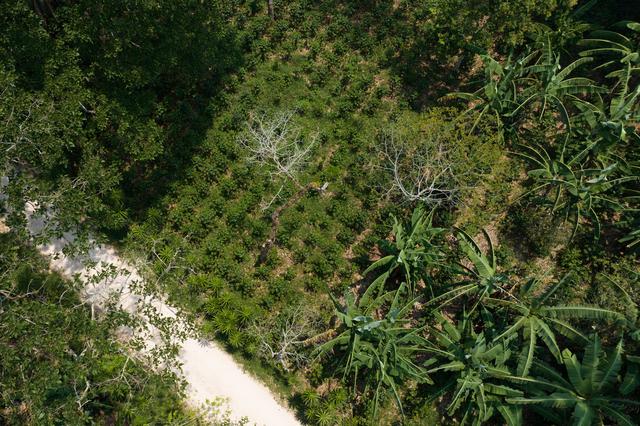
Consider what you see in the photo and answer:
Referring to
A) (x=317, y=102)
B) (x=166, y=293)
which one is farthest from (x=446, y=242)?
(x=166, y=293)

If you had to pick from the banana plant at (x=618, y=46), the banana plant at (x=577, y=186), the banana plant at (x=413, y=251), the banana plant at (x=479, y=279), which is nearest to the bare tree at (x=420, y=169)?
the banana plant at (x=413, y=251)

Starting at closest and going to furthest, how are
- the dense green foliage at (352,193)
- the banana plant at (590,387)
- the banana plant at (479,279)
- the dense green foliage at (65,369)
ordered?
the dense green foliage at (65,369), the banana plant at (590,387), the dense green foliage at (352,193), the banana plant at (479,279)

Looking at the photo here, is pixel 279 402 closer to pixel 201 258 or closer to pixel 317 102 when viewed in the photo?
pixel 201 258

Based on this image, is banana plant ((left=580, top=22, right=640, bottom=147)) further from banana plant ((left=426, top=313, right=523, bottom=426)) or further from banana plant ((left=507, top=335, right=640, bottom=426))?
banana plant ((left=426, top=313, right=523, bottom=426))

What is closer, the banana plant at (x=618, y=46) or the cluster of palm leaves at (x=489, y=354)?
the cluster of palm leaves at (x=489, y=354)

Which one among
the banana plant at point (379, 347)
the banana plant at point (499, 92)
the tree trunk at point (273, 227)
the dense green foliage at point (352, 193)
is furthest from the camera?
the banana plant at point (499, 92)

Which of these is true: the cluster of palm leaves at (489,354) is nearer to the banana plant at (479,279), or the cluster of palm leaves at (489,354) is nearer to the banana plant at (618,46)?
the banana plant at (479,279)

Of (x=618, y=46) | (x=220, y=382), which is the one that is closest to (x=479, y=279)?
(x=220, y=382)

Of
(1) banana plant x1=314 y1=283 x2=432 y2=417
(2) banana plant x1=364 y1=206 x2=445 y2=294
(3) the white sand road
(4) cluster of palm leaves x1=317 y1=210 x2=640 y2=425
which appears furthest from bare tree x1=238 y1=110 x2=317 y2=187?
(3) the white sand road
